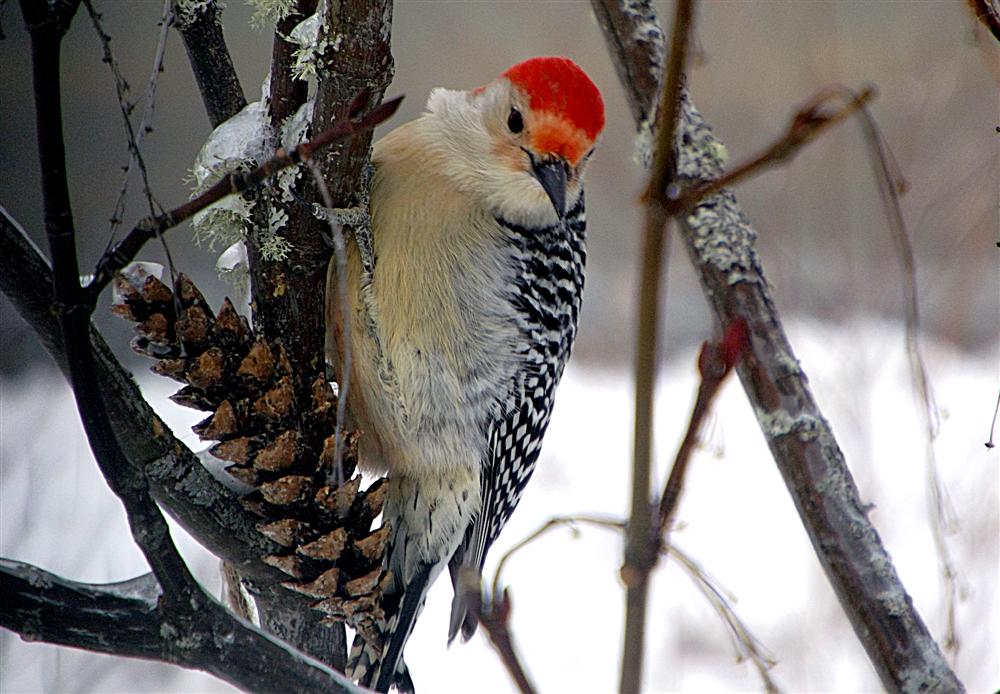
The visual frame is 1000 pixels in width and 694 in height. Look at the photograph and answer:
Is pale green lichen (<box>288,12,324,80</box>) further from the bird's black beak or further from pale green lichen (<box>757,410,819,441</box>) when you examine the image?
pale green lichen (<box>757,410,819,441</box>)

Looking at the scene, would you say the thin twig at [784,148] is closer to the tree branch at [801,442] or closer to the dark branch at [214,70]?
the tree branch at [801,442]

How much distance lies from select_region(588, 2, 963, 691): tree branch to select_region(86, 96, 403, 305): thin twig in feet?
2.19

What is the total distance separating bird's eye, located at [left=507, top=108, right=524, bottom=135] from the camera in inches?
57.4

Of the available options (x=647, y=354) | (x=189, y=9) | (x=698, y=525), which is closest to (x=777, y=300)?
(x=698, y=525)

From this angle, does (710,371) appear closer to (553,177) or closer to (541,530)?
(541,530)

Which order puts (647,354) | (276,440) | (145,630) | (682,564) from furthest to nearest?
(276,440), (145,630), (682,564), (647,354)

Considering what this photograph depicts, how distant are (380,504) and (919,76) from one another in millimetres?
3133

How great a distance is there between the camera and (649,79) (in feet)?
5.25

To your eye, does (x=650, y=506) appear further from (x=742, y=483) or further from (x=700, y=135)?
A: (x=742, y=483)

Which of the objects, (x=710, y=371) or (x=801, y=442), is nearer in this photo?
(x=710, y=371)

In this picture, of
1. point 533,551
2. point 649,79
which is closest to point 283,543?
point 649,79

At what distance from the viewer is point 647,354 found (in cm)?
40

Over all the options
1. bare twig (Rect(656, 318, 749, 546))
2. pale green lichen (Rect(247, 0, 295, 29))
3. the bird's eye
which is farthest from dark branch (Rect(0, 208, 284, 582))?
the bird's eye

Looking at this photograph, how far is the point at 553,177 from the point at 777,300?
219cm
